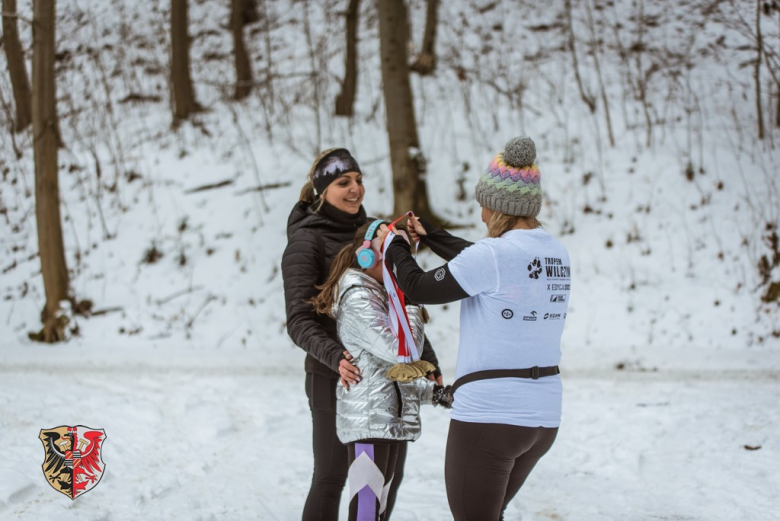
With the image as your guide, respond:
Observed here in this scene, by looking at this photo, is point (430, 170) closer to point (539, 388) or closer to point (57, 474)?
point (57, 474)

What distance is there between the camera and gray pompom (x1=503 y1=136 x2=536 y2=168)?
2396 millimetres

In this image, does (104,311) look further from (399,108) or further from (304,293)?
(304,293)

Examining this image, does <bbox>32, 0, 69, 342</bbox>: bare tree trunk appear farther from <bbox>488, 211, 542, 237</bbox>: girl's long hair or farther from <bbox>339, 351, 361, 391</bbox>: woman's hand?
<bbox>488, 211, 542, 237</bbox>: girl's long hair

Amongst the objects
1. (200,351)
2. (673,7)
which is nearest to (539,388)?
(200,351)

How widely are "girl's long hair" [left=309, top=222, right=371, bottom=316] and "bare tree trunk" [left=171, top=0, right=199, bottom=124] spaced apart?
428 inches

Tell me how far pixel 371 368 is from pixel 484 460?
0.56 meters

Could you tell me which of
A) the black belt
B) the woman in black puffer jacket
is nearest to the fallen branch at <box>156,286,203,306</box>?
the woman in black puffer jacket

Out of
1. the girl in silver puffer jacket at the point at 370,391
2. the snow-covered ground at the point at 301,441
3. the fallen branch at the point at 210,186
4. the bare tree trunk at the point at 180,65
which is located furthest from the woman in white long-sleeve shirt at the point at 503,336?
the bare tree trunk at the point at 180,65

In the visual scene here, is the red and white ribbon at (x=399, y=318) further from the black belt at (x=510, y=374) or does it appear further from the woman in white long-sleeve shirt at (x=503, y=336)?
the black belt at (x=510, y=374)

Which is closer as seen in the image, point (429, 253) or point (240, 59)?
point (429, 253)

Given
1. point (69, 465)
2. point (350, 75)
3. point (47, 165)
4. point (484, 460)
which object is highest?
point (350, 75)

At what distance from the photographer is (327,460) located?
287cm

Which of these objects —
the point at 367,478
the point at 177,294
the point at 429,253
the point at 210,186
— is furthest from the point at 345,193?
the point at 210,186

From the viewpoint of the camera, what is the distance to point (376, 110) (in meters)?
12.5
